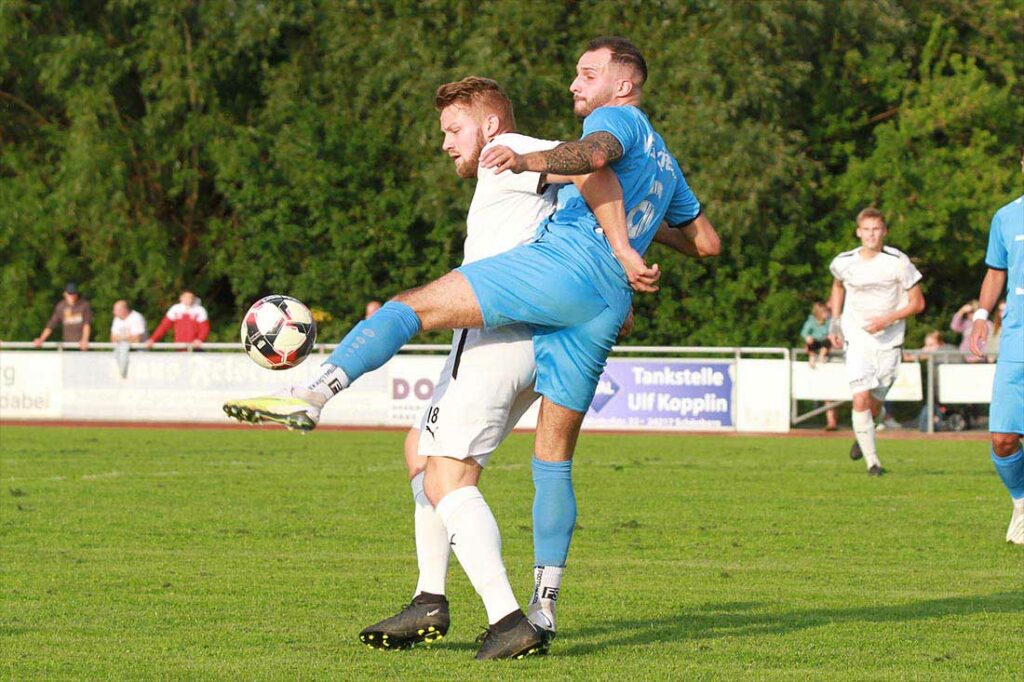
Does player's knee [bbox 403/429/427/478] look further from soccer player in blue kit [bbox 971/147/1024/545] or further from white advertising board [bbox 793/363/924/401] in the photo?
white advertising board [bbox 793/363/924/401]

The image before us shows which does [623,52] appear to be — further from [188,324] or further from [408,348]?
[188,324]

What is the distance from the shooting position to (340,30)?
114ft

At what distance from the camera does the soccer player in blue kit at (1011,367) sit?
9070mm

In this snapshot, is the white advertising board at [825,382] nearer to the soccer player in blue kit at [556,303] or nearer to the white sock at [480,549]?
the soccer player in blue kit at [556,303]

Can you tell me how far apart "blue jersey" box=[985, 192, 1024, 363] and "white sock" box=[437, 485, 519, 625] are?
4.45m

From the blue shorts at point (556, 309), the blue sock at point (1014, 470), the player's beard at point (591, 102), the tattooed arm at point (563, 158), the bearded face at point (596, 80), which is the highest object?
the bearded face at point (596, 80)

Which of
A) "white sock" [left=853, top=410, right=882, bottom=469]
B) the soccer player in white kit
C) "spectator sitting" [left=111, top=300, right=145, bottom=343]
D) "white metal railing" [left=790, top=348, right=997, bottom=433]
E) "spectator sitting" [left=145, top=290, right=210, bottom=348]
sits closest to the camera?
the soccer player in white kit

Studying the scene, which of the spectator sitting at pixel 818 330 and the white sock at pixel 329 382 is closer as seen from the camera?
the white sock at pixel 329 382

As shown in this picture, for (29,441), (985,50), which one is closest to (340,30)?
(985,50)

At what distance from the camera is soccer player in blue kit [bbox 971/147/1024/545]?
9070 millimetres

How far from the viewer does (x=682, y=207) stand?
6.29m

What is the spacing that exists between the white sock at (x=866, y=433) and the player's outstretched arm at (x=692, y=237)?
8.63 metres

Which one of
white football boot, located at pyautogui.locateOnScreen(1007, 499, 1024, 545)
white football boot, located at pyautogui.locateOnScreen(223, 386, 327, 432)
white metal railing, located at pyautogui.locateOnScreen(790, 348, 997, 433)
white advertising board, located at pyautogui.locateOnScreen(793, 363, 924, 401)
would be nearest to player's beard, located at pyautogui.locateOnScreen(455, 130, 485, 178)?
white football boot, located at pyautogui.locateOnScreen(223, 386, 327, 432)

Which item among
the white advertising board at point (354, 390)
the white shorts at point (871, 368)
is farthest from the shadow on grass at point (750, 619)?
the white advertising board at point (354, 390)
